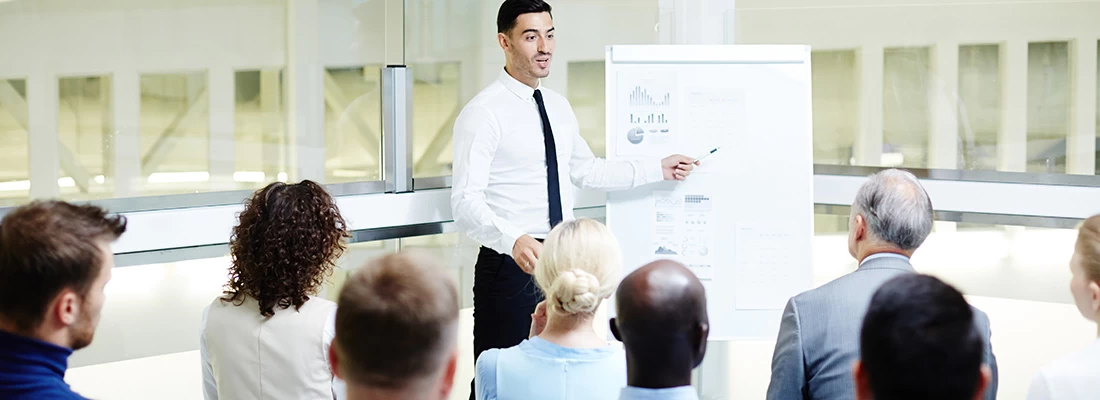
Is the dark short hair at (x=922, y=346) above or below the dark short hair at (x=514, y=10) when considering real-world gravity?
below

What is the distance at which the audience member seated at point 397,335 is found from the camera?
142 cm

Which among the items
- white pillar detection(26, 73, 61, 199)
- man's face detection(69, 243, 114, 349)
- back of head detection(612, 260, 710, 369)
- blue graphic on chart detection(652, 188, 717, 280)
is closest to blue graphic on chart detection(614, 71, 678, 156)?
blue graphic on chart detection(652, 188, 717, 280)

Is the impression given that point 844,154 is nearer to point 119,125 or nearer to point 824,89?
point 824,89

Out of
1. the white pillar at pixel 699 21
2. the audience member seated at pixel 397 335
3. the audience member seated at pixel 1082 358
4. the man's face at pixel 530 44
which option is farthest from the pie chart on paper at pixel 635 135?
the audience member seated at pixel 397 335

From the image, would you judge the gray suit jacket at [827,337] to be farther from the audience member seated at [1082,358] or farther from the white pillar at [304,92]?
the white pillar at [304,92]

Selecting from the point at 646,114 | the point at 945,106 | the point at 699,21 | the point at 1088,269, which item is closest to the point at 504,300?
the point at 646,114

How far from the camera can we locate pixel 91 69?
3.58 meters

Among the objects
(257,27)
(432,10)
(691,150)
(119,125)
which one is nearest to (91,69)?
(119,125)

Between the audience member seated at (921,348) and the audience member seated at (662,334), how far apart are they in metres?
0.33

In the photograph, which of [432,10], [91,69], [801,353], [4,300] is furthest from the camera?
[432,10]

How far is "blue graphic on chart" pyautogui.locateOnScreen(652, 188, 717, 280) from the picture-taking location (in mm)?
3834

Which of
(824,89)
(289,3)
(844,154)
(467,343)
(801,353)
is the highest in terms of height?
(289,3)

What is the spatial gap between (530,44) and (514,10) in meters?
0.13

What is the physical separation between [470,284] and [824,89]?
1679 mm
